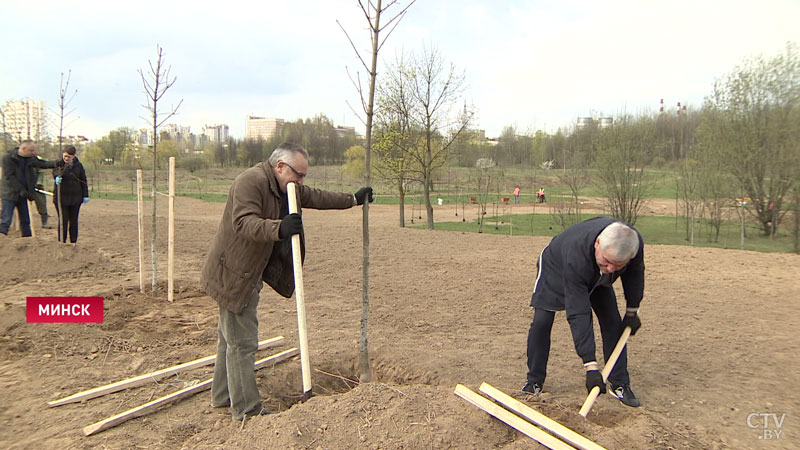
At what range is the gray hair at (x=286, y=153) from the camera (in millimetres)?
3344

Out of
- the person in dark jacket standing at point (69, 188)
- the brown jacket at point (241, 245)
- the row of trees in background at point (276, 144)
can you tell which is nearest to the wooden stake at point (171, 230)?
the brown jacket at point (241, 245)

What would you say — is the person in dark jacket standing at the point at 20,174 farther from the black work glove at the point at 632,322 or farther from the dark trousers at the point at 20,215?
the black work glove at the point at 632,322

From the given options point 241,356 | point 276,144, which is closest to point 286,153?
point 241,356

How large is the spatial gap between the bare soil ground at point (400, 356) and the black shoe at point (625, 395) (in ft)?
0.32

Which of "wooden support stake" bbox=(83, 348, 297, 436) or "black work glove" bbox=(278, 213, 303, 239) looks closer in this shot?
"black work glove" bbox=(278, 213, 303, 239)

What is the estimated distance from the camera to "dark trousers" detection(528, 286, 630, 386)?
3.82 m

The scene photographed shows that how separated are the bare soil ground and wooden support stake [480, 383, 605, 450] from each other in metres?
0.15

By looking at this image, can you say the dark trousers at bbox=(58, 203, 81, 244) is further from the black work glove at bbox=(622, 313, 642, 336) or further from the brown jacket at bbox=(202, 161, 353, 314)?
the black work glove at bbox=(622, 313, 642, 336)

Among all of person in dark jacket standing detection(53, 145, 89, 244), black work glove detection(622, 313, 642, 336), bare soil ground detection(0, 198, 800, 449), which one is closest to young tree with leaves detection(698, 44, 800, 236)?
bare soil ground detection(0, 198, 800, 449)

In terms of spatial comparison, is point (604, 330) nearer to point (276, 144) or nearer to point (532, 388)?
point (532, 388)

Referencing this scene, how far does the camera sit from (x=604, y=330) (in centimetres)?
393

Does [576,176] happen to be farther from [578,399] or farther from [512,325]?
[578,399]

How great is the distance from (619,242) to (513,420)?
130 cm

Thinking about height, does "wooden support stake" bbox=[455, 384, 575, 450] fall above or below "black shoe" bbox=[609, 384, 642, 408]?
above
